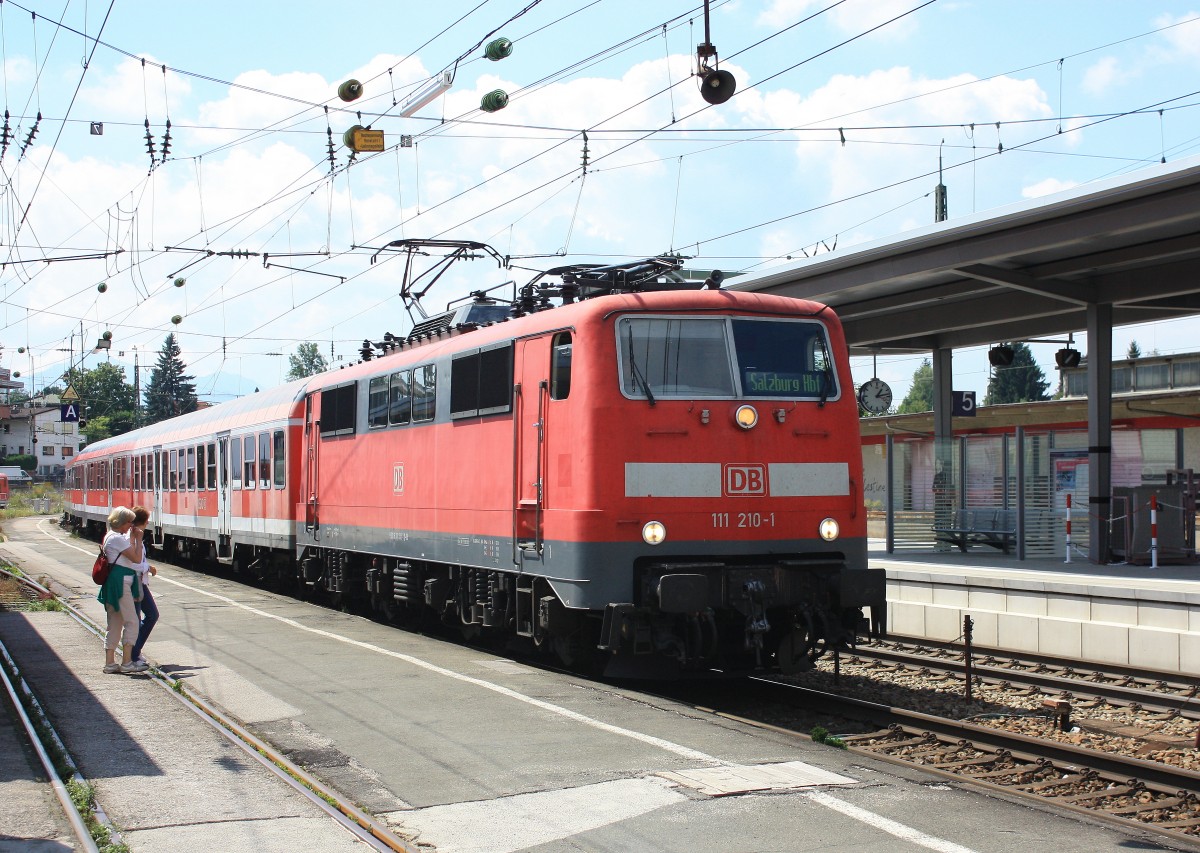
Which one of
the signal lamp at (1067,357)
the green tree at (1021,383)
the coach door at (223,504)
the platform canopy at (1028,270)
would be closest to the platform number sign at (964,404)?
the platform canopy at (1028,270)

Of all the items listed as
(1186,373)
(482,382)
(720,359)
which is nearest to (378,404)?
(482,382)

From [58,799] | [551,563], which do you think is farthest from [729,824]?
[551,563]

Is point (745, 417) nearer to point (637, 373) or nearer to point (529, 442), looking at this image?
point (637, 373)

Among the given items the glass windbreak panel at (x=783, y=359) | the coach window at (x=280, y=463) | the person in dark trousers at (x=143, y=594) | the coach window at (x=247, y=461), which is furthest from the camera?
the coach window at (x=247, y=461)

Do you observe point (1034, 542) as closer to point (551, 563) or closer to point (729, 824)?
point (551, 563)

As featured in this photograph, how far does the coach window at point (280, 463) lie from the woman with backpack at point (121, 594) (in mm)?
7902

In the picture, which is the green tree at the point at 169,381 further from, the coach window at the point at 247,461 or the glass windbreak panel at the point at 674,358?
the glass windbreak panel at the point at 674,358

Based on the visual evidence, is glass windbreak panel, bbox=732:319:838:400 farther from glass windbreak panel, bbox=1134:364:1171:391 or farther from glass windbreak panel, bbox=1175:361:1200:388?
glass windbreak panel, bbox=1134:364:1171:391

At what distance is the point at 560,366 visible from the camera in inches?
438

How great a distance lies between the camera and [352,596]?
1850 cm

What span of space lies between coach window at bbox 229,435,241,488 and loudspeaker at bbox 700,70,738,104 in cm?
1418

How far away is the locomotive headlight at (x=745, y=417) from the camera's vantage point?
420 inches

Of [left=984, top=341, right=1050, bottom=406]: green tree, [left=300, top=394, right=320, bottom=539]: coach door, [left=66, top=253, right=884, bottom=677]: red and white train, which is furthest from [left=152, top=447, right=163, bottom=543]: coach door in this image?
[left=984, top=341, right=1050, bottom=406]: green tree

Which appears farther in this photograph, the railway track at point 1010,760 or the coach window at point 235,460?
the coach window at point 235,460
